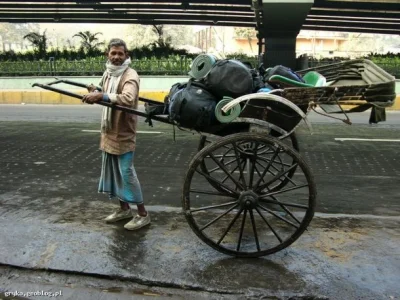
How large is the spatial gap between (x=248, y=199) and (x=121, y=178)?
1.23 metres

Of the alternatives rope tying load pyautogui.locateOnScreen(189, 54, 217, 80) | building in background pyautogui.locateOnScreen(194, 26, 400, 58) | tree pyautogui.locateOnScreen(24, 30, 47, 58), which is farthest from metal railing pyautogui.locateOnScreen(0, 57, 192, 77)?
building in background pyautogui.locateOnScreen(194, 26, 400, 58)

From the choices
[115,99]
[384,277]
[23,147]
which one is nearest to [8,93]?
[23,147]

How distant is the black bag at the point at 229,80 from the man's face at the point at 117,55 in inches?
30.2

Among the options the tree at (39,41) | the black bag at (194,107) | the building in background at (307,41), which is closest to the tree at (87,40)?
the tree at (39,41)

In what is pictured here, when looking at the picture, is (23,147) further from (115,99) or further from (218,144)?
(218,144)

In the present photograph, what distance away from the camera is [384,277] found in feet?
10.6

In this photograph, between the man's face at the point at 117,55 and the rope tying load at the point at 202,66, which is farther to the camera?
the man's face at the point at 117,55

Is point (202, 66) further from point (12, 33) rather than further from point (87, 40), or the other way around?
point (12, 33)

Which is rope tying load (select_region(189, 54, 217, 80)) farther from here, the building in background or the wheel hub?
the building in background

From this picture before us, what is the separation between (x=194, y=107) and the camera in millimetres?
Result: 3359

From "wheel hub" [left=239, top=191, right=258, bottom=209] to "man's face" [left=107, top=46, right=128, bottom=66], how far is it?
1476 mm

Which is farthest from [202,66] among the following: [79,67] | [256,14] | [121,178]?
[79,67]

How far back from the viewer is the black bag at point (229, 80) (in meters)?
3.39

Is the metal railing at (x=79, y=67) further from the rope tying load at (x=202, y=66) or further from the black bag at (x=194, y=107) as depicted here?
the black bag at (x=194, y=107)
